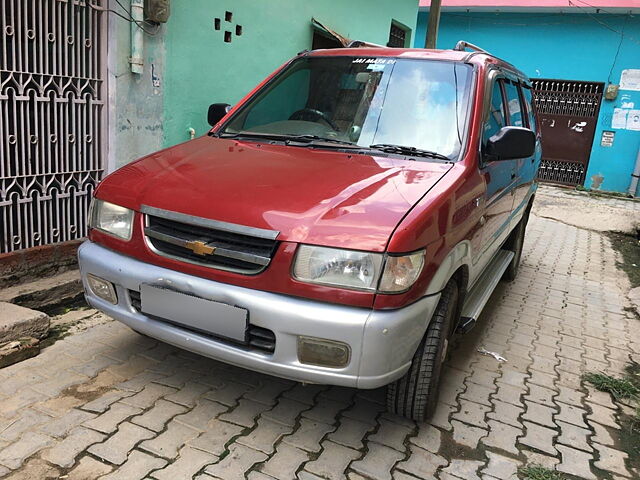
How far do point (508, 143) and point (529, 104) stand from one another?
7.79ft

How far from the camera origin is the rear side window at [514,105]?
3.98m

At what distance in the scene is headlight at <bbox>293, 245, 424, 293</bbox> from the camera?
6.88ft

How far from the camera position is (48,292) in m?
3.75

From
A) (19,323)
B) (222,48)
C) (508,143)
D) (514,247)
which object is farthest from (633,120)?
(19,323)

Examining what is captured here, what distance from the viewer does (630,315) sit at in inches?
190

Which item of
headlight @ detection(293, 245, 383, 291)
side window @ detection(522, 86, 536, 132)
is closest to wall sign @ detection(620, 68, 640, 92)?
side window @ detection(522, 86, 536, 132)

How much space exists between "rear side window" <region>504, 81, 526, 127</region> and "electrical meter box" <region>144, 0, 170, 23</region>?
109 inches

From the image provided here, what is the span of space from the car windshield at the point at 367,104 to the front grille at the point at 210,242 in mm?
1026

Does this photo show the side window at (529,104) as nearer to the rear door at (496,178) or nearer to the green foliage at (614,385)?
the rear door at (496,178)

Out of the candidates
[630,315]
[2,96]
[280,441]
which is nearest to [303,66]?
[2,96]

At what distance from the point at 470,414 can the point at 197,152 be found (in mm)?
2046

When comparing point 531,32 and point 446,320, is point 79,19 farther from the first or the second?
point 531,32

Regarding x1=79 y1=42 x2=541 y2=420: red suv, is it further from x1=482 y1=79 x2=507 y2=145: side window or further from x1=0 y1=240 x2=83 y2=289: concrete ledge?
x1=0 y1=240 x2=83 y2=289: concrete ledge

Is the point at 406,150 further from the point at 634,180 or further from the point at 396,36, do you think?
the point at 634,180
